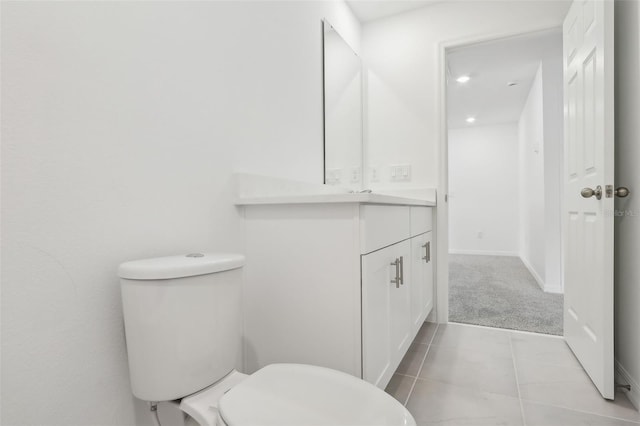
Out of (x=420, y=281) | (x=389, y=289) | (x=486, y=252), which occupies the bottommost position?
(x=486, y=252)

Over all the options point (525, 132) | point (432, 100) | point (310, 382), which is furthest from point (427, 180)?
point (525, 132)

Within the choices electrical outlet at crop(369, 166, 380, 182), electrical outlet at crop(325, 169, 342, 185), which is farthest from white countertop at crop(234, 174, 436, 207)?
electrical outlet at crop(369, 166, 380, 182)

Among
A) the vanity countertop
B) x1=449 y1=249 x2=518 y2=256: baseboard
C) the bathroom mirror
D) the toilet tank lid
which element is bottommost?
x1=449 y1=249 x2=518 y2=256: baseboard

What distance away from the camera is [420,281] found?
1.89 m

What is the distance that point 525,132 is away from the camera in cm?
457

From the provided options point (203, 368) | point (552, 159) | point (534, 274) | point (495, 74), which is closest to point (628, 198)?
point (203, 368)

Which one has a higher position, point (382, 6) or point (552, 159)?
point (382, 6)

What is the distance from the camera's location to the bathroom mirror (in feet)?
6.85

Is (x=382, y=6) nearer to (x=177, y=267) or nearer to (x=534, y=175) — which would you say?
(x=177, y=267)

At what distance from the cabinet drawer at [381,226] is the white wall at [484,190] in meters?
4.73

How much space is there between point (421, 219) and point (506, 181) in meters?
4.34

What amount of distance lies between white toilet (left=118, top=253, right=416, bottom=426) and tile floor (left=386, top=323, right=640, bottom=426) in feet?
2.29

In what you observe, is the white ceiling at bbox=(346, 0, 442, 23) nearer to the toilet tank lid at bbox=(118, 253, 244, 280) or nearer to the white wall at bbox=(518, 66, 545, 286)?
the white wall at bbox=(518, 66, 545, 286)

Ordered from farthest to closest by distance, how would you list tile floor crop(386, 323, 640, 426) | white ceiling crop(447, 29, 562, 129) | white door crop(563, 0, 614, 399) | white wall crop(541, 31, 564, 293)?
1. white wall crop(541, 31, 564, 293)
2. white ceiling crop(447, 29, 562, 129)
3. white door crop(563, 0, 614, 399)
4. tile floor crop(386, 323, 640, 426)
